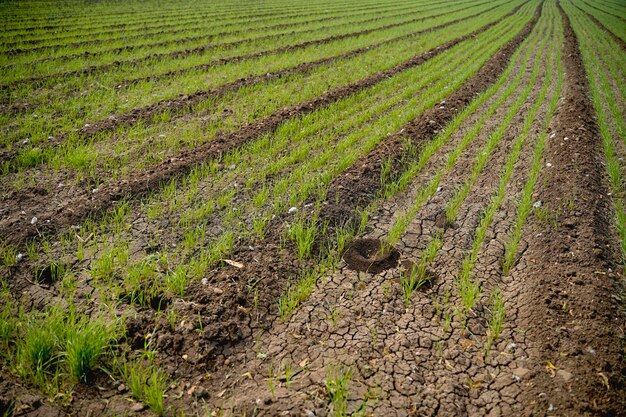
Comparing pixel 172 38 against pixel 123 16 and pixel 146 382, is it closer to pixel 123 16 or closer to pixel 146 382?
pixel 123 16

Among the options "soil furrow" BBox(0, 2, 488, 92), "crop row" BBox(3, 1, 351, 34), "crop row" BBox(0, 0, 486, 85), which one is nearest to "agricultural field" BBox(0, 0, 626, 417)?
"soil furrow" BBox(0, 2, 488, 92)

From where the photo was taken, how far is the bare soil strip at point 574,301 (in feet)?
8.48

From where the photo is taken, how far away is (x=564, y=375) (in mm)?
2707

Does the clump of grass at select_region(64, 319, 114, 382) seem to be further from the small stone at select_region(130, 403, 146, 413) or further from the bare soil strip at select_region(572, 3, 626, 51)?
the bare soil strip at select_region(572, 3, 626, 51)

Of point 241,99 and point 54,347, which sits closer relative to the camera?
point 54,347

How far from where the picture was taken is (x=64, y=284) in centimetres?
350

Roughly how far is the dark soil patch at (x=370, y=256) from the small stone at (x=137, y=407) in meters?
2.21

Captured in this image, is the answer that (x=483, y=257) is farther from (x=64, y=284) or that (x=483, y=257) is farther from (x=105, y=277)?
(x=64, y=284)

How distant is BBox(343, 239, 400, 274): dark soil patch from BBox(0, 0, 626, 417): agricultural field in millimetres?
26

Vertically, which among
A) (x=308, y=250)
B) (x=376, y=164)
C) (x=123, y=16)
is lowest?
(x=308, y=250)

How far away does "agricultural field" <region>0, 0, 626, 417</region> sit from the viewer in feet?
8.80

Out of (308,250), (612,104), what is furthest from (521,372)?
(612,104)

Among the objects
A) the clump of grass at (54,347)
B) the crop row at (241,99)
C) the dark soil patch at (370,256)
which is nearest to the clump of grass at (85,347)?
the clump of grass at (54,347)

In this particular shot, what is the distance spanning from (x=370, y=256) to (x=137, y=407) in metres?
2.56
